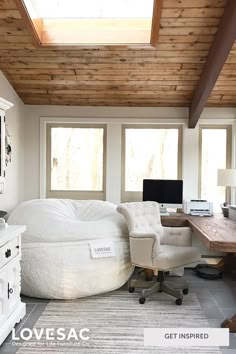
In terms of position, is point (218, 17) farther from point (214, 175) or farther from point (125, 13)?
point (214, 175)

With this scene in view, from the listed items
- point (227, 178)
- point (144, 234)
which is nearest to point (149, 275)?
point (144, 234)

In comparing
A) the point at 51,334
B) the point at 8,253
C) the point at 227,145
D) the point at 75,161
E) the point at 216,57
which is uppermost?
the point at 216,57

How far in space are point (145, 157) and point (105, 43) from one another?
6.16ft

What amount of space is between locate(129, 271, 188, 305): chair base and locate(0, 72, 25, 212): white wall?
6.25ft

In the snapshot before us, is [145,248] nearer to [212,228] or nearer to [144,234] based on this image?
[144,234]

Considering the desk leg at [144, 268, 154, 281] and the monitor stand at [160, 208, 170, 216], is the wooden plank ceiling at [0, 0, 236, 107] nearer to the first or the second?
the monitor stand at [160, 208, 170, 216]

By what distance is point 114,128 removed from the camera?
16.2 ft

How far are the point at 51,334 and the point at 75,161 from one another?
2.83 meters

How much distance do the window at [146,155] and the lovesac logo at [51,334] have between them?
255 centimetres

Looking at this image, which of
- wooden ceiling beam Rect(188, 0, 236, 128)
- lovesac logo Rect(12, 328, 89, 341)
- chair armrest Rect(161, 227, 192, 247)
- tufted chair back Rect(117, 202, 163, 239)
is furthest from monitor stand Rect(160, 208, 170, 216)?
lovesac logo Rect(12, 328, 89, 341)

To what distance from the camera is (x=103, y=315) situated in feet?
9.80

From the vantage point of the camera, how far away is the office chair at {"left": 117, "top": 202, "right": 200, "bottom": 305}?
332cm

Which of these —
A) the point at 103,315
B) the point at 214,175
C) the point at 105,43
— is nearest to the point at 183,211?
the point at 214,175

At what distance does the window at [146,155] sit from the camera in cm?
500
